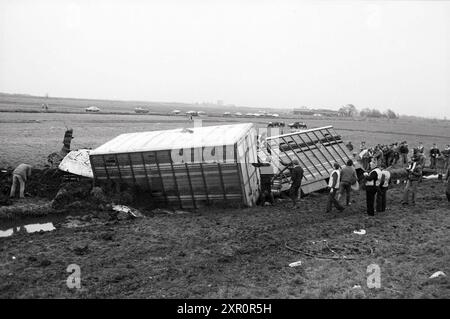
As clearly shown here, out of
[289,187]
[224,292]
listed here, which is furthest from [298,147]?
[224,292]

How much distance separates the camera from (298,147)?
17.9m

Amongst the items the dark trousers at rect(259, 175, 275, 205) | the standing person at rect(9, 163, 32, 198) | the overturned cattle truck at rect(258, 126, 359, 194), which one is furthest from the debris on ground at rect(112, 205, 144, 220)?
the overturned cattle truck at rect(258, 126, 359, 194)

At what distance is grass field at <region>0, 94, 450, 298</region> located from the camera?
25.4 ft

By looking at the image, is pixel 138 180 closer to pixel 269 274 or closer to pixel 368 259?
pixel 269 274

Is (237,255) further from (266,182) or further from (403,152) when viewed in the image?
(403,152)

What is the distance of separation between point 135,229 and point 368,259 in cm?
619

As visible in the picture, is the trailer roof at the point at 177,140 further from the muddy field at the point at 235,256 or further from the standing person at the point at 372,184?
the standing person at the point at 372,184

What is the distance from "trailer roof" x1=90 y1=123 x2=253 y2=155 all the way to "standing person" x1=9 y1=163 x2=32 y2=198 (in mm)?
2381

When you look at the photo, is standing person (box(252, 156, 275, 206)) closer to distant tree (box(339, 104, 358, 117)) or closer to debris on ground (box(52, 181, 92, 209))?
debris on ground (box(52, 181, 92, 209))

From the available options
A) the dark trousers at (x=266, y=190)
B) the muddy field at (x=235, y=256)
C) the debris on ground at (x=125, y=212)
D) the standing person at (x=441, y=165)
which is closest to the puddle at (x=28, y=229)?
the muddy field at (x=235, y=256)

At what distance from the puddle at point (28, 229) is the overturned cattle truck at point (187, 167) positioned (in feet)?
9.47

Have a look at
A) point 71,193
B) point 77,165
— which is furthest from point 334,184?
point 77,165

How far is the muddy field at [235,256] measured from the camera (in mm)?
7734
